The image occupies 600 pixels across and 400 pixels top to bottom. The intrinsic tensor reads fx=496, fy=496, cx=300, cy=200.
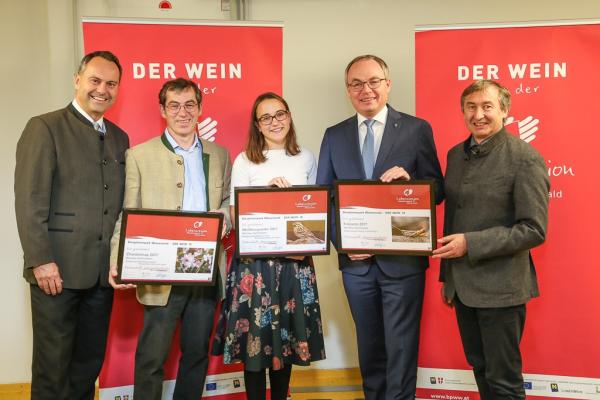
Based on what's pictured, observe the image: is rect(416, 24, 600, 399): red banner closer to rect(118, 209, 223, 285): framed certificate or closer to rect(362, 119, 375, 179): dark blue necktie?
rect(362, 119, 375, 179): dark blue necktie

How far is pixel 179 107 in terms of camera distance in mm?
2449

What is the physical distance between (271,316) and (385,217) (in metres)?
0.72

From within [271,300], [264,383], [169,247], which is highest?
[169,247]

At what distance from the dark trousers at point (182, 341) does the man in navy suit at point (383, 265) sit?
2.44 ft

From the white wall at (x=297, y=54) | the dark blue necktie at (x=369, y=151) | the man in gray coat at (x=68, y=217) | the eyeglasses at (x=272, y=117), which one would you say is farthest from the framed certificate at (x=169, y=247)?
the white wall at (x=297, y=54)

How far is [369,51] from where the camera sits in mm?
3441

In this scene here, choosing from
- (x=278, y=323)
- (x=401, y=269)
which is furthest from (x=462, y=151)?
(x=278, y=323)

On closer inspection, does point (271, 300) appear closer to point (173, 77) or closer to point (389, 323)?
point (389, 323)

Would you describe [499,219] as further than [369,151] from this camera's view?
No

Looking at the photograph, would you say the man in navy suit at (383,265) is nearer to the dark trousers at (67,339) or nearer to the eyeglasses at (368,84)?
the eyeglasses at (368,84)

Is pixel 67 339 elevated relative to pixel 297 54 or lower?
lower

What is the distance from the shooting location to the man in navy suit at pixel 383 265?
7.80 ft


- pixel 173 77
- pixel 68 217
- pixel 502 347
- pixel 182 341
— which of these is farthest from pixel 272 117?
pixel 502 347

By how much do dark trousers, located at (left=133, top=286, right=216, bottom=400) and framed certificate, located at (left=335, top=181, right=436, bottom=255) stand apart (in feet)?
2.55
